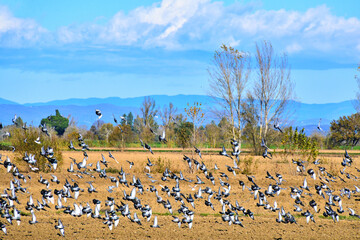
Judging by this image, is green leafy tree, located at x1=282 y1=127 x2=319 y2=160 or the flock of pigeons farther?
green leafy tree, located at x1=282 y1=127 x2=319 y2=160

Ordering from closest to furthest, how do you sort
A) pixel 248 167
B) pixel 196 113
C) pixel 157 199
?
pixel 157 199
pixel 248 167
pixel 196 113

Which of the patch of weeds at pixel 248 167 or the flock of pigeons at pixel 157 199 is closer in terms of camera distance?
the flock of pigeons at pixel 157 199

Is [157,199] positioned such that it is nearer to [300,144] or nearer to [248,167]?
[248,167]

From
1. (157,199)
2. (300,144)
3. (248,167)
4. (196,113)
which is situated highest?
(196,113)

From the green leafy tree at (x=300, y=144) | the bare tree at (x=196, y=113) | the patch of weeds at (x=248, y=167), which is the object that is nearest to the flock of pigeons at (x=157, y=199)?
the patch of weeds at (x=248, y=167)

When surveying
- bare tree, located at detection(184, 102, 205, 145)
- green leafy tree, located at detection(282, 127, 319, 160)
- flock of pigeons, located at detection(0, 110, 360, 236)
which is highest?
bare tree, located at detection(184, 102, 205, 145)

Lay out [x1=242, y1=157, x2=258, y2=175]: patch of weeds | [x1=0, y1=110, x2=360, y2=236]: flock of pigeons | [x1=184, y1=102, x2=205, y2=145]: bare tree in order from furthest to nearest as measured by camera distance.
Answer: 1. [x1=184, y1=102, x2=205, y2=145]: bare tree
2. [x1=242, y1=157, x2=258, y2=175]: patch of weeds
3. [x1=0, y1=110, x2=360, y2=236]: flock of pigeons

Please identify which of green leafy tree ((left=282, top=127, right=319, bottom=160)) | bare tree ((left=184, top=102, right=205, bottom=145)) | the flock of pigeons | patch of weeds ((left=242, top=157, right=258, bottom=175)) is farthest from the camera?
bare tree ((left=184, top=102, right=205, bottom=145))

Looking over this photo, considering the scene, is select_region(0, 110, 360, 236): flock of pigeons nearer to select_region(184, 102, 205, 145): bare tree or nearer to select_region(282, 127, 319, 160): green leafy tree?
select_region(282, 127, 319, 160): green leafy tree

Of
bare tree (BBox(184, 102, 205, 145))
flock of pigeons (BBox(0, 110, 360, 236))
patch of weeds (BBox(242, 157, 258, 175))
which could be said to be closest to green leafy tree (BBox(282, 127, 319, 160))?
patch of weeds (BBox(242, 157, 258, 175))

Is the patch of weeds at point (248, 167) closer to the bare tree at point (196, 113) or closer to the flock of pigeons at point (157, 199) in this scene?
the flock of pigeons at point (157, 199)

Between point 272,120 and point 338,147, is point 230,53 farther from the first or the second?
point 338,147

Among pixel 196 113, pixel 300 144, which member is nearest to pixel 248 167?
pixel 300 144

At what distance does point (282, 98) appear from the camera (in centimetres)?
4138
